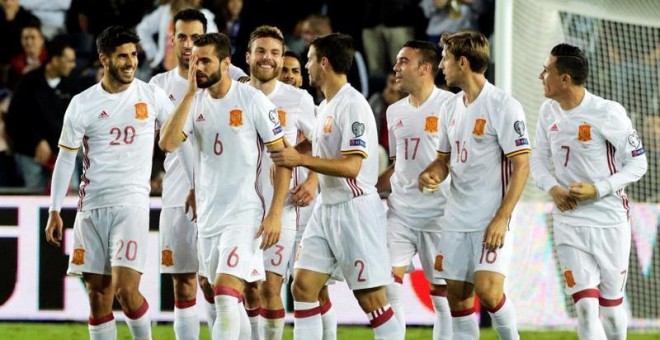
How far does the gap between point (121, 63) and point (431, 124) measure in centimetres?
200

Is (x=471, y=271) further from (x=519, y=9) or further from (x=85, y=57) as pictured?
(x=85, y=57)

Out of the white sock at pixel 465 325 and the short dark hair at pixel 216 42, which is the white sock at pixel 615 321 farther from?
the short dark hair at pixel 216 42

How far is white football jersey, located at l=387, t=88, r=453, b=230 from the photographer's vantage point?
849cm

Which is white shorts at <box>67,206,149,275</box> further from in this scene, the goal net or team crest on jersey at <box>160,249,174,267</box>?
the goal net

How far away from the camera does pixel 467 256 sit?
7480 millimetres

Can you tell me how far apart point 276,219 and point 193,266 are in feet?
4.69

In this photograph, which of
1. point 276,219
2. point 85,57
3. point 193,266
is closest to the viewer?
point 276,219

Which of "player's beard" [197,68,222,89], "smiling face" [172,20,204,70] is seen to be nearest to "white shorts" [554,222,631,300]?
"player's beard" [197,68,222,89]

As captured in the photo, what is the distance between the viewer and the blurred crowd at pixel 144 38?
40.2ft

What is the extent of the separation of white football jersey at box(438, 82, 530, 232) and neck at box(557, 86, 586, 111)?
1.91 ft

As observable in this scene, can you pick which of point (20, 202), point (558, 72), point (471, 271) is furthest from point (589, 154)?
point (20, 202)

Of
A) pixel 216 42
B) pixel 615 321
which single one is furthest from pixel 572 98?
pixel 216 42

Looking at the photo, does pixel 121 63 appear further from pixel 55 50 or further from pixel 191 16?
pixel 55 50

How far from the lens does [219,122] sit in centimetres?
741
